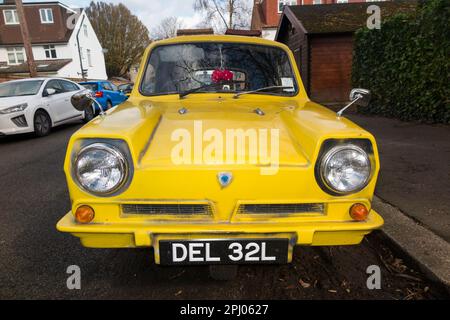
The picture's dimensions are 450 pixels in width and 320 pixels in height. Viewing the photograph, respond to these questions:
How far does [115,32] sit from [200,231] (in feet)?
155

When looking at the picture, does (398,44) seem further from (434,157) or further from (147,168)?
(147,168)

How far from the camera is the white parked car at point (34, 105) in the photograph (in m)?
7.35

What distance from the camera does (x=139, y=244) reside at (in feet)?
5.72

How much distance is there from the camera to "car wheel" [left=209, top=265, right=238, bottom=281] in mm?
2113

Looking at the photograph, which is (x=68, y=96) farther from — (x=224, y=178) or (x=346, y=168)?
(x=346, y=168)

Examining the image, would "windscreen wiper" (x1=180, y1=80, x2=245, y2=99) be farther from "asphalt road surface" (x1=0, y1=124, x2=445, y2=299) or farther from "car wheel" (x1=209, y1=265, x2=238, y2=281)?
"car wheel" (x1=209, y1=265, x2=238, y2=281)

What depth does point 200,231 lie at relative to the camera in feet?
→ 5.63

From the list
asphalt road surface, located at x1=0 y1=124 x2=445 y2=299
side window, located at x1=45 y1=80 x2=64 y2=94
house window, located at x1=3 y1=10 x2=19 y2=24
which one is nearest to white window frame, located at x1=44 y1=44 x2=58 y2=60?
house window, located at x1=3 y1=10 x2=19 y2=24

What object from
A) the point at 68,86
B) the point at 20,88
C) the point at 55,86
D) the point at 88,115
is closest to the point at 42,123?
the point at 20,88

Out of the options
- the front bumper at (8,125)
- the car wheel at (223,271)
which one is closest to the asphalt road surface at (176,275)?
the car wheel at (223,271)

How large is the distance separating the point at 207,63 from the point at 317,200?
5.97 feet

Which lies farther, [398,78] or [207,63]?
[398,78]

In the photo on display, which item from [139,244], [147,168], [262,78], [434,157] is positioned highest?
[262,78]
